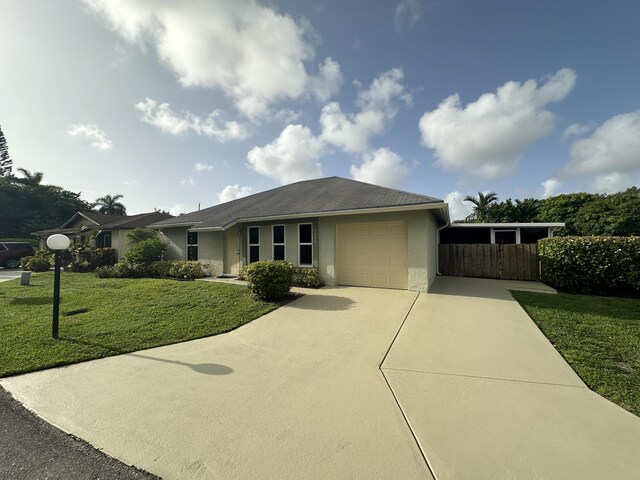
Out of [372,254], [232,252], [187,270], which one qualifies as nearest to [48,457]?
[372,254]

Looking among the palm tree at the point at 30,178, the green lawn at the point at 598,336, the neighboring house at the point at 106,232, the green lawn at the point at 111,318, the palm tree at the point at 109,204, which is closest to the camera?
the green lawn at the point at 598,336

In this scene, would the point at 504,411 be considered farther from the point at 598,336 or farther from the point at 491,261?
the point at 491,261

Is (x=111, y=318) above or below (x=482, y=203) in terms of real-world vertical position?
below

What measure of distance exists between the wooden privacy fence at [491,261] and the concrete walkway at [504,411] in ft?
25.1

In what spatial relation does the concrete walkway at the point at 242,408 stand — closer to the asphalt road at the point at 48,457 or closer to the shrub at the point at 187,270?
the asphalt road at the point at 48,457

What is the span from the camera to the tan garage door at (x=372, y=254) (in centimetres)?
887

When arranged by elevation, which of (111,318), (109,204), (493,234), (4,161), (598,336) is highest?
(4,161)

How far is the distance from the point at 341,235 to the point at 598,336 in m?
7.00

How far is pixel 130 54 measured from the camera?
8.43 m

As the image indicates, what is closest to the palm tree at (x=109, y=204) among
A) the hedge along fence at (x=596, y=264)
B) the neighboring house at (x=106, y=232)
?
the neighboring house at (x=106, y=232)

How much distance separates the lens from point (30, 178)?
3647cm

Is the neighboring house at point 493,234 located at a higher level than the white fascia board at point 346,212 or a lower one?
lower

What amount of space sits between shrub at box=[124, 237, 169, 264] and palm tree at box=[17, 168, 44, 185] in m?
39.6

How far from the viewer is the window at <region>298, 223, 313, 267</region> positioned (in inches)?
401
